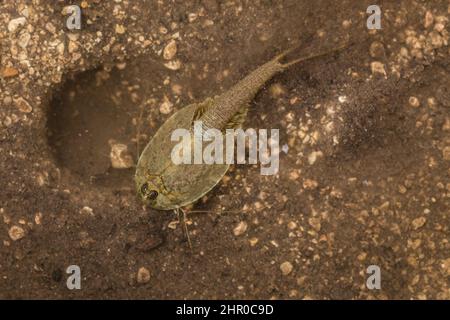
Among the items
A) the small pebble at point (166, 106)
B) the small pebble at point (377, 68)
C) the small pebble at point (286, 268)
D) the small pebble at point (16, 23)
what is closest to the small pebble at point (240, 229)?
the small pebble at point (286, 268)

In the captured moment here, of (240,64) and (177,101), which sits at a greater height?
(240,64)

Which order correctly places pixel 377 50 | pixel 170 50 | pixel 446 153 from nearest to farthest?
pixel 446 153, pixel 377 50, pixel 170 50

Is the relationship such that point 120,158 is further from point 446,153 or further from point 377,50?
point 446,153

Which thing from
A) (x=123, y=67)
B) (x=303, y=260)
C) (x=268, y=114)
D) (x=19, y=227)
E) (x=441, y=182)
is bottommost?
(x=303, y=260)

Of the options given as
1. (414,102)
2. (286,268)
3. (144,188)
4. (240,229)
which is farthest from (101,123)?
(414,102)

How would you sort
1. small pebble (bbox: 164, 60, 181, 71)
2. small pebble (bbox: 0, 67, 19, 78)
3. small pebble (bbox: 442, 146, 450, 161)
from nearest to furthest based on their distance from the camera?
1. small pebble (bbox: 442, 146, 450, 161)
2. small pebble (bbox: 0, 67, 19, 78)
3. small pebble (bbox: 164, 60, 181, 71)

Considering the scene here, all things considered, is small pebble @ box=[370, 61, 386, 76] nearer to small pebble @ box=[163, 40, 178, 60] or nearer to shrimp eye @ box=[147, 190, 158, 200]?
small pebble @ box=[163, 40, 178, 60]

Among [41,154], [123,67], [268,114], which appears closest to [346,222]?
[268,114]

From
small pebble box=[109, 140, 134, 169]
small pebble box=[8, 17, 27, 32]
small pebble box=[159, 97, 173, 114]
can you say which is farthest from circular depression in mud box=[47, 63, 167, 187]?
small pebble box=[8, 17, 27, 32]

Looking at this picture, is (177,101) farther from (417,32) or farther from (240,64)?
(417,32)

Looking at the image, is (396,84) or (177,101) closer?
(396,84)
